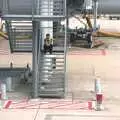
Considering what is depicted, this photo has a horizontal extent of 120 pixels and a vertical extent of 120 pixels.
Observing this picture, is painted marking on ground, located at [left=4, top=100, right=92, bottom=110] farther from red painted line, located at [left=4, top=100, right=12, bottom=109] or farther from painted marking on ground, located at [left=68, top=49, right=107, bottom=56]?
painted marking on ground, located at [left=68, top=49, right=107, bottom=56]

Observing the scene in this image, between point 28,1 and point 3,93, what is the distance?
4692 millimetres

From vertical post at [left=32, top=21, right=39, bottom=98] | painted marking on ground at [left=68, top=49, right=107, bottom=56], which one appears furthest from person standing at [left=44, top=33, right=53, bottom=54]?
painted marking on ground at [left=68, top=49, right=107, bottom=56]

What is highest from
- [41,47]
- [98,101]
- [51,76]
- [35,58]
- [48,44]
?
[48,44]

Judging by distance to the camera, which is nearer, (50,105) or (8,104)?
(50,105)

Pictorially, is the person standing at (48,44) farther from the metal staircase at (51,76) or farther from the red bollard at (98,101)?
the red bollard at (98,101)

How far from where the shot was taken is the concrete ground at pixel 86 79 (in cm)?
2008

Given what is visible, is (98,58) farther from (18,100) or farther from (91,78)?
(18,100)

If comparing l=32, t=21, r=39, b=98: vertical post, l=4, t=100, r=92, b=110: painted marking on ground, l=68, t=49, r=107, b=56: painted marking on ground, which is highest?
l=32, t=21, r=39, b=98: vertical post

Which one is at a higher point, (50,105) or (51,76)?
(51,76)

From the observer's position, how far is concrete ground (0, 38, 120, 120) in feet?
65.9

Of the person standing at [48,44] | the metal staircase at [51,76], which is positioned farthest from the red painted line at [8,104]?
the person standing at [48,44]

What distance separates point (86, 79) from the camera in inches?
1128

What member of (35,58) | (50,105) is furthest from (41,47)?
(50,105)

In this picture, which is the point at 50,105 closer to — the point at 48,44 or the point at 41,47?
the point at 48,44
